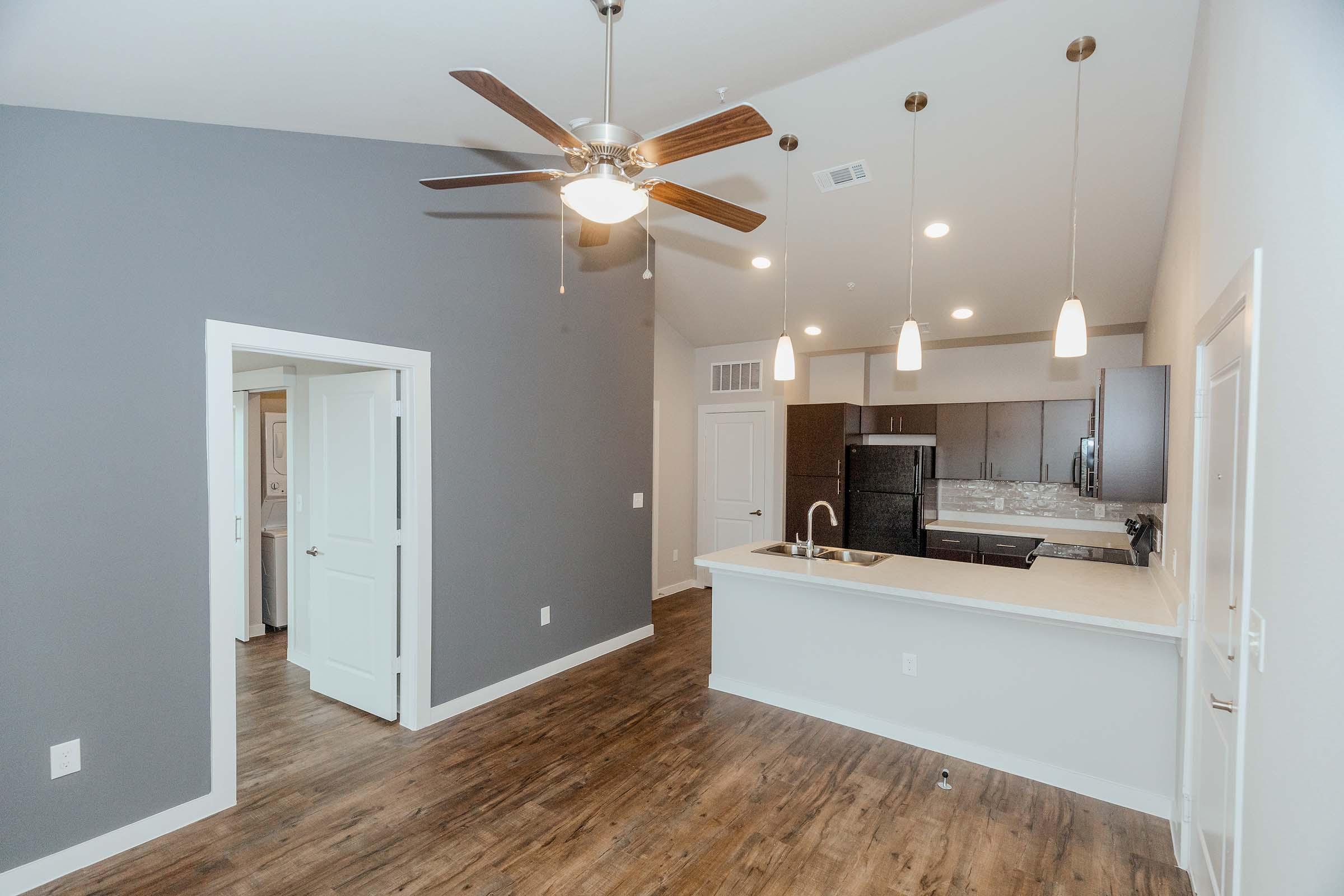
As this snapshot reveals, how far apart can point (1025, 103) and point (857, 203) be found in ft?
3.69

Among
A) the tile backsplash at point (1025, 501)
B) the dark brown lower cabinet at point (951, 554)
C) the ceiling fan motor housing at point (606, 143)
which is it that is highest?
the ceiling fan motor housing at point (606, 143)

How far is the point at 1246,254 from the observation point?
1.58 meters

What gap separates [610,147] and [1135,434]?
9.03 feet

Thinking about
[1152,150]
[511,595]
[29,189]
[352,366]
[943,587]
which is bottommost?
[511,595]

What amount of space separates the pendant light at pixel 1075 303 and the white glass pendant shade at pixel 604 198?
57.7 inches

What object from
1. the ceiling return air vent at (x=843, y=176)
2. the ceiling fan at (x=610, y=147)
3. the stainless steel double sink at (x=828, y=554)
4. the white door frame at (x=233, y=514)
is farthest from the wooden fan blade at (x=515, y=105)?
the stainless steel double sink at (x=828, y=554)

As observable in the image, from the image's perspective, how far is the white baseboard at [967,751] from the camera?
2.71 meters

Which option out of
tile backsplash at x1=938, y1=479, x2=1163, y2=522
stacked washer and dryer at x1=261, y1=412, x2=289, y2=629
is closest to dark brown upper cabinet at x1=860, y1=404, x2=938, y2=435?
tile backsplash at x1=938, y1=479, x2=1163, y2=522

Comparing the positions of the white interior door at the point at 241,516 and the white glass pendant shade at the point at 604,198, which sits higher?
the white glass pendant shade at the point at 604,198

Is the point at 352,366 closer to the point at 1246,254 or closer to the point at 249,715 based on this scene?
the point at 249,715

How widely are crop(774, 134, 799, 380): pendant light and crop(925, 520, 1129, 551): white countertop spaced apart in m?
2.60

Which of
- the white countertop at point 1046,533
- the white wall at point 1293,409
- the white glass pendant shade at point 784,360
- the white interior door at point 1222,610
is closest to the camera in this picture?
the white wall at point 1293,409

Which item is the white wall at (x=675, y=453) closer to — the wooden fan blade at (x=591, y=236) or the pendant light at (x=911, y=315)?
the pendant light at (x=911, y=315)

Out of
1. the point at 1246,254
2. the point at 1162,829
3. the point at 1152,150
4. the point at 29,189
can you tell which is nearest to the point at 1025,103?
the point at 1152,150
